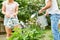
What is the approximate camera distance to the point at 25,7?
1044cm

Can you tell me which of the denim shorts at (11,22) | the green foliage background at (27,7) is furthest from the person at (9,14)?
the green foliage background at (27,7)

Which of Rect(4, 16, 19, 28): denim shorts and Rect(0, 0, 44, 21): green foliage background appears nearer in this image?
Rect(4, 16, 19, 28): denim shorts

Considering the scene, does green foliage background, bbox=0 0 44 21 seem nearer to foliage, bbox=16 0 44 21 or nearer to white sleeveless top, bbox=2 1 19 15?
foliage, bbox=16 0 44 21

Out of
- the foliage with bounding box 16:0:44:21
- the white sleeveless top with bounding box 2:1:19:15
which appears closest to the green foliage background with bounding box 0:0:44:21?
the foliage with bounding box 16:0:44:21

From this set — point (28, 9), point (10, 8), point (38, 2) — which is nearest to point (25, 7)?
point (28, 9)

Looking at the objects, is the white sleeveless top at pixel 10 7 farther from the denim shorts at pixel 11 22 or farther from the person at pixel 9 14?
the denim shorts at pixel 11 22

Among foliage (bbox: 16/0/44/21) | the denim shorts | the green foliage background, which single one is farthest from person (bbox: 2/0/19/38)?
foliage (bbox: 16/0/44/21)

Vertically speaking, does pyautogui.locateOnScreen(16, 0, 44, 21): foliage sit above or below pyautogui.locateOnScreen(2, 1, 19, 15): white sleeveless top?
below

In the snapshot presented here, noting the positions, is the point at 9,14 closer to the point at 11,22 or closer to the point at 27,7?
the point at 11,22

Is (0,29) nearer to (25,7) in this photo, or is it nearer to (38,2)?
(25,7)

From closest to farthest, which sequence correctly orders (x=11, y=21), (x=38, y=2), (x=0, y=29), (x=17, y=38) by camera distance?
(x=17, y=38)
(x=11, y=21)
(x=0, y=29)
(x=38, y=2)

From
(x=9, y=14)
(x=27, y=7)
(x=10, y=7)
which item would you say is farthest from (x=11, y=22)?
(x=27, y=7)

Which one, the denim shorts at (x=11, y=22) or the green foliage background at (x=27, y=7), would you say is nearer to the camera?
the denim shorts at (x=11, y=22)

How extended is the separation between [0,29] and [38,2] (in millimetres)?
2337
